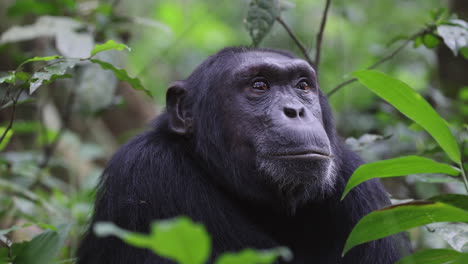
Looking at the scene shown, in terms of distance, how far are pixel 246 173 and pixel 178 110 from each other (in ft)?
2.49

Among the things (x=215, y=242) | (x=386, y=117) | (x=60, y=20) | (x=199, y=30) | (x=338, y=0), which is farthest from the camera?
(x=199, y=30)

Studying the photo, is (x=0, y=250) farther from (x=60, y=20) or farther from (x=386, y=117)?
(x=386, y=117)

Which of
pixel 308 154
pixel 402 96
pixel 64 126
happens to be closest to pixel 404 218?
pixel 402 96

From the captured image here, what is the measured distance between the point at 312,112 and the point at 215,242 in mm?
1051

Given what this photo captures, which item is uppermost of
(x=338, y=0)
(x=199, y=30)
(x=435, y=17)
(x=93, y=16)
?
(x=435, y=17)

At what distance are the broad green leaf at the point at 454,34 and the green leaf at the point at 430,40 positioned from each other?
249 mm

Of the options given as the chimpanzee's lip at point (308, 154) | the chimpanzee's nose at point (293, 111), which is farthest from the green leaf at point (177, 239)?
the chimpanzee's nose at point (293, 111)

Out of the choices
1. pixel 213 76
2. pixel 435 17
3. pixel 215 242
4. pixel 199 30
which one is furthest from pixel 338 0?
pixel 215 242

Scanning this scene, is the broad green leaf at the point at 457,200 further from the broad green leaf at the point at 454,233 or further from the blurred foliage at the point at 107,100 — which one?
the broad green leaf at the point at 454,233

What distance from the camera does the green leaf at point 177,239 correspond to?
1.42m

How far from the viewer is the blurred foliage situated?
3.25 meters

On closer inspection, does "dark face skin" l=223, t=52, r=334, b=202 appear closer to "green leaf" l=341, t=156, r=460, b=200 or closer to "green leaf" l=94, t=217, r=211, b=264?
"green leaf" l=341, t=156, r=460, b=200

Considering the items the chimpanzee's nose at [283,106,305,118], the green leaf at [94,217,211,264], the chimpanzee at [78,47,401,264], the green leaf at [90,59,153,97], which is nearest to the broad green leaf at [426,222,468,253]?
the chimpanzee at [78,47,401,264]

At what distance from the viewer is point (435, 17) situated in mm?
4215
